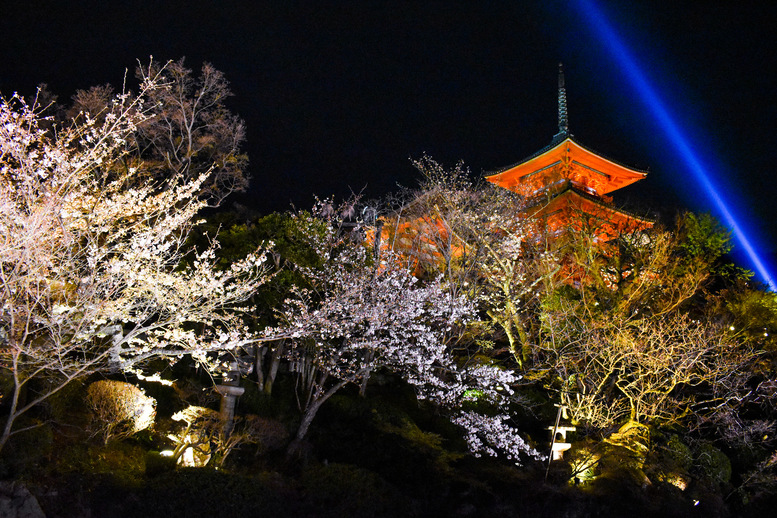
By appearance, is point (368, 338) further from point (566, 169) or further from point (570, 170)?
point (570, 170)

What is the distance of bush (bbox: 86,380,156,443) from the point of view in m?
7.06

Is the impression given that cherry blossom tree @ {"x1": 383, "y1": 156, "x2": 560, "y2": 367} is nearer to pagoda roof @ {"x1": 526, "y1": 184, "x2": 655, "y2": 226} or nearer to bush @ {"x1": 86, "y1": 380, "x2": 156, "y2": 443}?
A: pagoda roof @ {"x1": 526, "y1": 184, "x2": 655, "y2": 226}

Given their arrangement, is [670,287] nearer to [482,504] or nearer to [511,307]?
[511,307]

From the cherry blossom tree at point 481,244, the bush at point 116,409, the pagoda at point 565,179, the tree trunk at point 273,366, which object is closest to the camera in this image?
the bush at point 116,409

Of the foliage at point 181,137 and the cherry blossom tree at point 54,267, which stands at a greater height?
the foliage at point 181,137

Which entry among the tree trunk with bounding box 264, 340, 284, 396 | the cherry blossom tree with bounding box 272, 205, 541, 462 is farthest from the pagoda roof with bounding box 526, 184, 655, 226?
the tree trunk with bounding box 264, 340, 284, 396

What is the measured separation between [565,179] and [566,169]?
110 centimetres

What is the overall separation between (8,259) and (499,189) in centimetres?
1380

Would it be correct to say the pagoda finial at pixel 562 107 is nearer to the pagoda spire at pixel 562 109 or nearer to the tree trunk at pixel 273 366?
the pagoda spire at pixel 562 109

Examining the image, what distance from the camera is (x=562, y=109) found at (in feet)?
81.3

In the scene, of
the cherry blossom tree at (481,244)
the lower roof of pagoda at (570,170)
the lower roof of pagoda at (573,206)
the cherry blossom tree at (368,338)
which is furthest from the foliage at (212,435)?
the lower roof of pagoda at (570,170)

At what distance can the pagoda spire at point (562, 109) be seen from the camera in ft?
78.3

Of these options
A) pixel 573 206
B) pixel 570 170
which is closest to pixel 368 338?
pixel 573 206

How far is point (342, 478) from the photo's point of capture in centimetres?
788
